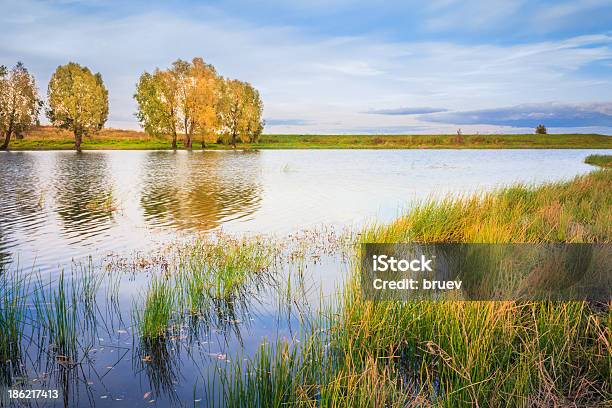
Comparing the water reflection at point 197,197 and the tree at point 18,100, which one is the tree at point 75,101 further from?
the water reflection at point 197,197

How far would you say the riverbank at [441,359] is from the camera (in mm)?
4531

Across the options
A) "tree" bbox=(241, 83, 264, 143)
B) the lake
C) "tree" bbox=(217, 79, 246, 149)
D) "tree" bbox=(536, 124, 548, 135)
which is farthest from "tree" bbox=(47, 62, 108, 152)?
"tree" bbox=(536, 124, 548, 135)

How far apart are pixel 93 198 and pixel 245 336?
18.9 meters

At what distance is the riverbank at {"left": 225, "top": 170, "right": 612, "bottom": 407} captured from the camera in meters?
4.53

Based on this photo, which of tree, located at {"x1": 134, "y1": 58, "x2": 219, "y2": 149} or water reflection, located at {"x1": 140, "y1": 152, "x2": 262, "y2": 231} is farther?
tree, located at {"x1": 134, "y1": 58, "x2": 219, "y2": 149}

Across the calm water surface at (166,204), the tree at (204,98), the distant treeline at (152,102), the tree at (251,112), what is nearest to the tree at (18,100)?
the distant treeline at (152,102)

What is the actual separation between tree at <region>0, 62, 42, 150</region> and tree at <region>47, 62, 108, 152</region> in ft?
7.42

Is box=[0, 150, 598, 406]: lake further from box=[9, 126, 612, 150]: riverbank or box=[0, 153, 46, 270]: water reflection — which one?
box=[9, 126, 612, 150]: riverbank

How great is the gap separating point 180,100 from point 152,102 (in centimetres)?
A: 428

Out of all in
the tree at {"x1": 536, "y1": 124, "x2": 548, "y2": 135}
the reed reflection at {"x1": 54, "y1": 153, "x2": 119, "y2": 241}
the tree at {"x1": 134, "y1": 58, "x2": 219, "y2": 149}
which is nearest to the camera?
the reed reflection at {"x1": 54, "y1": 153, "x2": 119, "y2": 241}

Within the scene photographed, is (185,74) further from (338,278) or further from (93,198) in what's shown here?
(338,278)

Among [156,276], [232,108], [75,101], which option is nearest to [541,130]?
[232,108]

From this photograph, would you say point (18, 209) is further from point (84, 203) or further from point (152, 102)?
point (152, 102)

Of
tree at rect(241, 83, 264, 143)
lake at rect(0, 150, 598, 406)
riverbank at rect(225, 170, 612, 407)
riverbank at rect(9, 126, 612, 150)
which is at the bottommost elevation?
lake at rect(0, 150, 598, 406)
